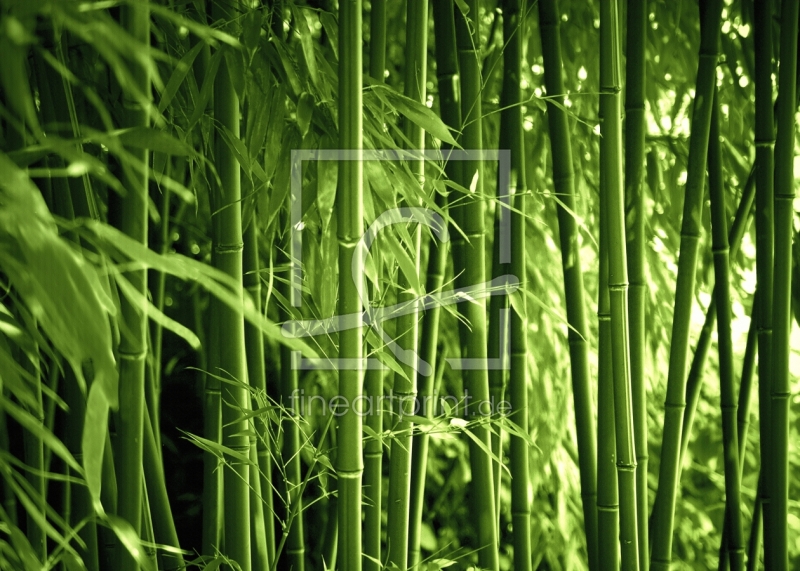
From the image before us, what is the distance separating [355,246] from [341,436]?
0.66 feet

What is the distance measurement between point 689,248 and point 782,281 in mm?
155

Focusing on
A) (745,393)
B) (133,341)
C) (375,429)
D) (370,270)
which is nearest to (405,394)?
(375,429)

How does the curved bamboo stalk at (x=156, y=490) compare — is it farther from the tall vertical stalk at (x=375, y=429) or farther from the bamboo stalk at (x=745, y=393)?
the bamboo stalk at (x=745, y=393)

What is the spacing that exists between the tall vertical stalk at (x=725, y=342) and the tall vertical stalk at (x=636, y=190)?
24cm

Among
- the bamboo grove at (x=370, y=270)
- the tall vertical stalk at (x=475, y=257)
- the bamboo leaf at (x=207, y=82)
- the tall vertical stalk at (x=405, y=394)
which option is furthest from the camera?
the tall vertical stalk at (x=475, y=257)

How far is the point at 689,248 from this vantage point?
49.2 inches

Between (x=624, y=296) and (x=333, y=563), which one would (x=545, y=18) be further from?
(x=333, y=563)

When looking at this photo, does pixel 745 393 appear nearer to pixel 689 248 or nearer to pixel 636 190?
pixel 689 248

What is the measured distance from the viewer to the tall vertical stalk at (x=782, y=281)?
1.22 metres

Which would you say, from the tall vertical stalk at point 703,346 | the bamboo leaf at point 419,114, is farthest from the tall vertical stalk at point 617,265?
the tall vertical stalk at point 703,346

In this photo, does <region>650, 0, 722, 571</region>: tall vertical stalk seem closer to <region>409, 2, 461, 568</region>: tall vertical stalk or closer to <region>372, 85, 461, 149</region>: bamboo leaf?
<region>409, 2, 461, 568</region>: tall vertical stalk

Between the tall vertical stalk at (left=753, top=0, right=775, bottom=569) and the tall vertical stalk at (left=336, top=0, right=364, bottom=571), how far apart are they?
2.59ft

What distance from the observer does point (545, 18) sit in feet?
3.97

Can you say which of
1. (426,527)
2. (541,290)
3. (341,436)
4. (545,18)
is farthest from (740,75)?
(341,436)
